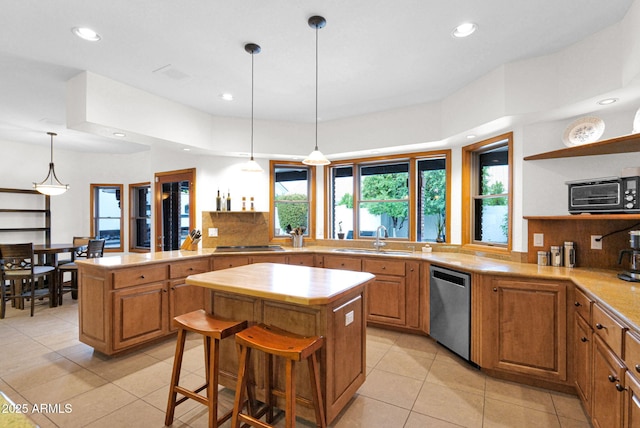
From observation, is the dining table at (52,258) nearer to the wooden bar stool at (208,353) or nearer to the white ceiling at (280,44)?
the white ceiling at (280,44)

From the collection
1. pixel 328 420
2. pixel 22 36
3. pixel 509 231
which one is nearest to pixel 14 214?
pixel 22 36

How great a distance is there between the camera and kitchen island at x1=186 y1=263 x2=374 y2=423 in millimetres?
1953

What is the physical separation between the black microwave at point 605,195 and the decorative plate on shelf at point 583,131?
40 cm

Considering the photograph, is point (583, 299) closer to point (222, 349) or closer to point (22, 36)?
point (222, 349)

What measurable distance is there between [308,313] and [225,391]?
3.67ft

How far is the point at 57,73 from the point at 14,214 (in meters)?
3.99

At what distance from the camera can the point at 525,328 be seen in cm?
254

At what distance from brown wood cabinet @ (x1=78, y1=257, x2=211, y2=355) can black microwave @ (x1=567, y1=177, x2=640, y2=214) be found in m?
3.94

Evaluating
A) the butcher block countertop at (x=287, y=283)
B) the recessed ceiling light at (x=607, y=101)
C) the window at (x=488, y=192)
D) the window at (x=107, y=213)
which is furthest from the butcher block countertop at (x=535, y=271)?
the window at (x=107, y=213)

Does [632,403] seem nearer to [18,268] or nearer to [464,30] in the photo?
[464,30]

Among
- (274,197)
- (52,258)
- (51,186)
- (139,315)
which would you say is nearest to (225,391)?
(139,315)

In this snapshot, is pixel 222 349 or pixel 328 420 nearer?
pixel 328 420

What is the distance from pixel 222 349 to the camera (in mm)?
2402

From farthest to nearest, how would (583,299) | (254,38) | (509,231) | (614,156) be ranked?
(509,231) < (614,156) < (254,38) < (583,299)
